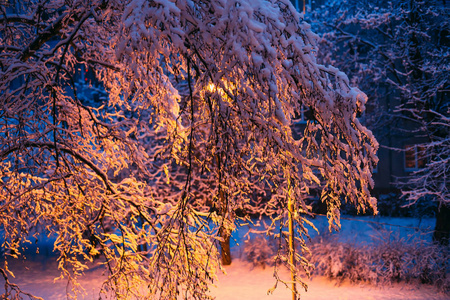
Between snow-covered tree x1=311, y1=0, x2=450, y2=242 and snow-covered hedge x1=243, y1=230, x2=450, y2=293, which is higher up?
snow-covered tree x1=311, y1=0, x2=450, y2=242

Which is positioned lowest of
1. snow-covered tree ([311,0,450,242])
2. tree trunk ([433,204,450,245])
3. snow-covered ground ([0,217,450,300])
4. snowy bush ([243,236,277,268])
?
snow-covered ground ([0,217,450,300])

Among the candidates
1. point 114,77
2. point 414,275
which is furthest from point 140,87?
point 414,275

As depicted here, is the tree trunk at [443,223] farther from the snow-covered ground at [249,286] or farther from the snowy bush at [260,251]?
the snowy bush at [260,251]

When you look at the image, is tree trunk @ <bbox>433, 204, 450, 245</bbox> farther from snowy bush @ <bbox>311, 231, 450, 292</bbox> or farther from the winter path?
the winter path

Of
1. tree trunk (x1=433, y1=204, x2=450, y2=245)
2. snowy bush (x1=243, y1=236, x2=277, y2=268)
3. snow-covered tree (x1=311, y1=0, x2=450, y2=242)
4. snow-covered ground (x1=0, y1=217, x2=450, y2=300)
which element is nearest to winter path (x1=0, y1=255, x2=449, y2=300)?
snow-covered ground (x1=0, y1=217, x2=450, y2=300)

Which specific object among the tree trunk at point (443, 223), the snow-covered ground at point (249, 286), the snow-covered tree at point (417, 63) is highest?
the snow-covered tree at point (417, 63)

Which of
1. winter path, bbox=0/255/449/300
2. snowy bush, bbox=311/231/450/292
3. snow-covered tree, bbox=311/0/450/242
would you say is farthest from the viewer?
snow-covered tree, bbox=311/0/450/242

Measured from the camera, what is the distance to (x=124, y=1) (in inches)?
155

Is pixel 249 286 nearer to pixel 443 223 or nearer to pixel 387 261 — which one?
pixel 387 261

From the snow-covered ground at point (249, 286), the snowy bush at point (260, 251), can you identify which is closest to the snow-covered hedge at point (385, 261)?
the snow-covered ground at point (249, 286)

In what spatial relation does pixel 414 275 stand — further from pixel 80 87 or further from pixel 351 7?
pixel 80 87

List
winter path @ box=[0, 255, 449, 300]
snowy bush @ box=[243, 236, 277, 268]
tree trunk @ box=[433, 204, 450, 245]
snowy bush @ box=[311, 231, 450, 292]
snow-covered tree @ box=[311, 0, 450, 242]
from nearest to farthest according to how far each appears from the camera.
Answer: winter path @ box=[0, 255, 449, 300] → snowy bush @ box=[311, 231, 450, 292] → snow-covered tree @ box=[311, 0, 450, 242] → tree trunk @ box=[433, 204, 450, 245] → snowy bush @ box=[243, 236, 277, 268]

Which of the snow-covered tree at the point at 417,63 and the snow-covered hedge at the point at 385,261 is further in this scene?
the snow-covered tree at the point at 417,63

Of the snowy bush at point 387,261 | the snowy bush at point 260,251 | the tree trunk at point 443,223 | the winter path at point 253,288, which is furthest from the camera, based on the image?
the snowy bush at point 260,251
